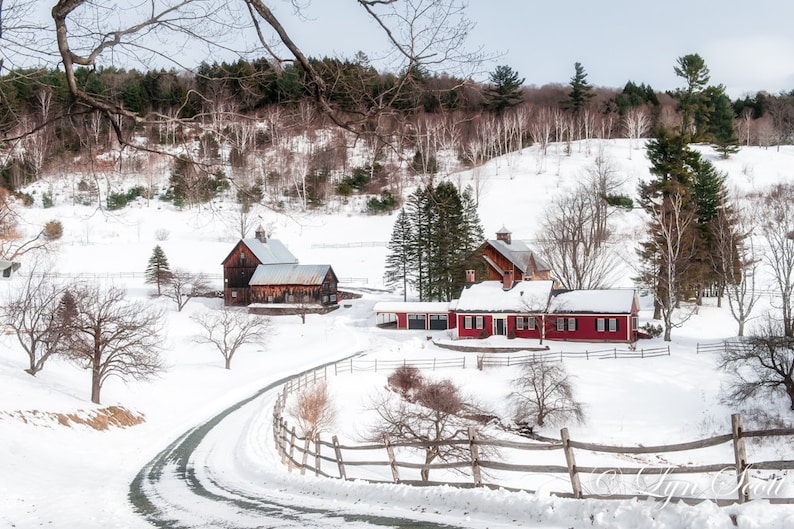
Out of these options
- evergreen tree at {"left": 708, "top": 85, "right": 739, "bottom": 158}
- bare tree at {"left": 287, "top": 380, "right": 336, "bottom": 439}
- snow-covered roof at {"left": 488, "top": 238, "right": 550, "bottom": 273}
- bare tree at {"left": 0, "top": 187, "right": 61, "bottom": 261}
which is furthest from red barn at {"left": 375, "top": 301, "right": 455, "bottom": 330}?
evergreen tree at {"left": 708, "top": 85, "right": 739, "bottom": 158}

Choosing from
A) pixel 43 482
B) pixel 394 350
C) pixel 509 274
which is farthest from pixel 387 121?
pixel 509 274

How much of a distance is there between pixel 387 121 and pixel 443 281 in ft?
150

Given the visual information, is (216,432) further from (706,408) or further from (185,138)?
(706,408)

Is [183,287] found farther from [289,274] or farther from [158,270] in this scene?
[289,274]

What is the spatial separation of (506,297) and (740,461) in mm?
38859

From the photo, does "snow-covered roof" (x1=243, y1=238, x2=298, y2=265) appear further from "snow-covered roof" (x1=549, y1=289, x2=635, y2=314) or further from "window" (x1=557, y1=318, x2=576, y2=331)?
"snow-covered roof" (x1=549, y1=289, x2=635, y2=314)

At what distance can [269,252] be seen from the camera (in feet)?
203

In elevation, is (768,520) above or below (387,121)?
below

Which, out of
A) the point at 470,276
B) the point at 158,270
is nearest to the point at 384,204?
the point at 158,270

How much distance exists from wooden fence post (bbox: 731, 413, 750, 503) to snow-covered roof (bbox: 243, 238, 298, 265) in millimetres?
55619

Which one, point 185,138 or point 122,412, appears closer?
point 185,138

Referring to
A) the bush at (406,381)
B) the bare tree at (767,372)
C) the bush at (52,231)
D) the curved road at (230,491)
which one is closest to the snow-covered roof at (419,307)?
the bush at (406,381)

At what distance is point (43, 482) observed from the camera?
1361cm

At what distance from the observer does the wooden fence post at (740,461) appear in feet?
21.0
